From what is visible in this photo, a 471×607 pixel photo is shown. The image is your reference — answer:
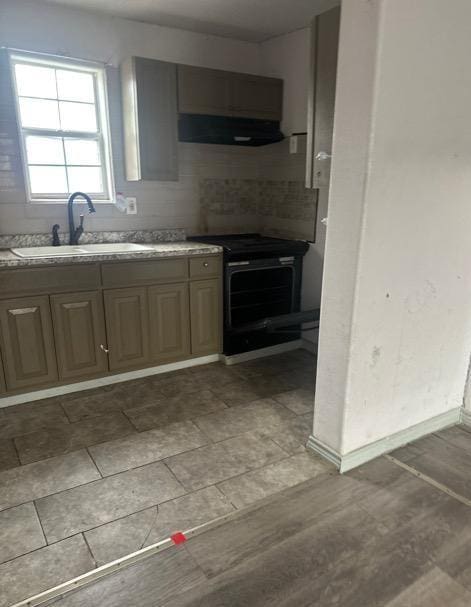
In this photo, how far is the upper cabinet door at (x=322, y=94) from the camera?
245cm

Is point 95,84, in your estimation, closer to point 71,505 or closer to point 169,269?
point 169,269

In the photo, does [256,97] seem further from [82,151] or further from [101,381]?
[101,381]

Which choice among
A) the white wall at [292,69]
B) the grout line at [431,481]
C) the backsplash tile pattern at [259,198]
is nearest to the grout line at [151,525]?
the grout line at [431,481]

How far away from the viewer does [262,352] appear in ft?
11.8

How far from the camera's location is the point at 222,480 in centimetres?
207

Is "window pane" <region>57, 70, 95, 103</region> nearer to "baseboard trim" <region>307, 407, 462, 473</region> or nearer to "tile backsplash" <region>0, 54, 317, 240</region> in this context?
"tile backsplash" <region>0, 54, 317, 240</region>

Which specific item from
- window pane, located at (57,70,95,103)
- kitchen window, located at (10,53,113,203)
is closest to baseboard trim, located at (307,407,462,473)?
kitchen window, located at (10,53,113,203)

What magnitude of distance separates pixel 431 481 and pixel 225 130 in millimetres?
2673

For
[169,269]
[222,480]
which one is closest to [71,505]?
[222,480]

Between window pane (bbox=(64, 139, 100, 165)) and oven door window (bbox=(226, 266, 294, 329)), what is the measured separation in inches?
54.3

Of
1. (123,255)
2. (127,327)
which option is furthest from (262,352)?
(123,255)

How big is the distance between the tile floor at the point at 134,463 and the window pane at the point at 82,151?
1.70 metres

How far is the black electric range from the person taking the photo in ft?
10.8

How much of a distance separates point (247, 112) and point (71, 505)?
299 centimetres
